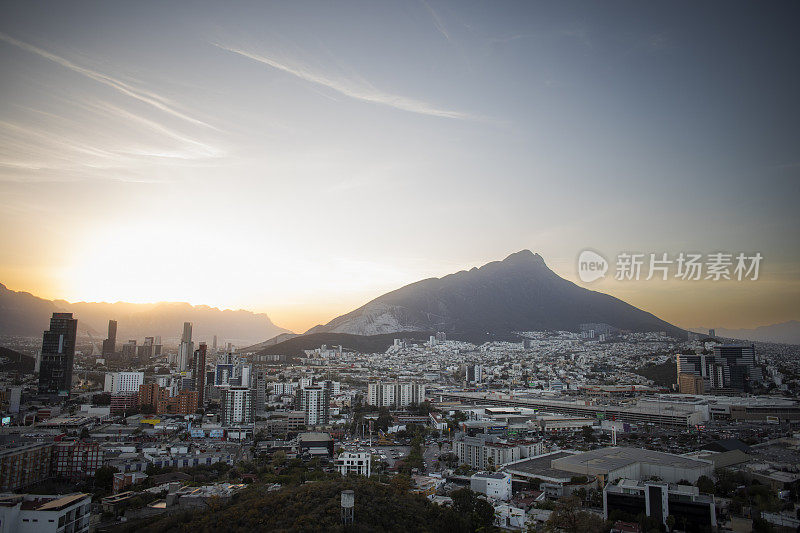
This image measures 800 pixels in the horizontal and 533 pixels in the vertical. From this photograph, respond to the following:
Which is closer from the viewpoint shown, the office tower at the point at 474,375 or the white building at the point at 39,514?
the white building at the point at 39,514

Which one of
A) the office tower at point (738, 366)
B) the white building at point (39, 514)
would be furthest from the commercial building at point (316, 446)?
the office tower at point (738, 366)

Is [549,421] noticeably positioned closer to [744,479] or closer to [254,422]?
[744,479]

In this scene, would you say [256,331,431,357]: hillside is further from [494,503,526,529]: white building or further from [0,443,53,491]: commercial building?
[494,503,526,529]: white building

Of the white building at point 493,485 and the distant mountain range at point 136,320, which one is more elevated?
the distant mountain range at point 136,320

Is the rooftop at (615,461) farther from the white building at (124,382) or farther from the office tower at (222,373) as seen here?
the white building at (124,382)

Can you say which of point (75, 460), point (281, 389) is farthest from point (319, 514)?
point (281, 389)

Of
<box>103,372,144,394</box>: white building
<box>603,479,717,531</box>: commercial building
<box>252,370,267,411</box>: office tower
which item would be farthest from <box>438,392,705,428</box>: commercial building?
<box>103,372,144,394</box>: white building

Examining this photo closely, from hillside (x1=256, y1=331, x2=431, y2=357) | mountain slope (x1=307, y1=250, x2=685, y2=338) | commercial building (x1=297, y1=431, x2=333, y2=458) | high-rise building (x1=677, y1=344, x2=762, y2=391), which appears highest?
mountain slope (x1=307, y1=250, x2=685, y2=338)
